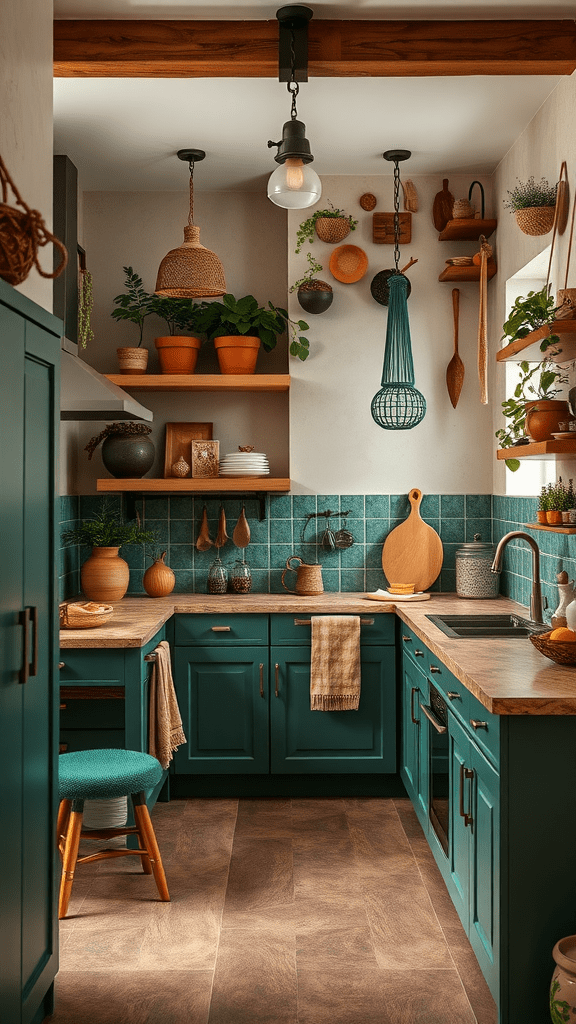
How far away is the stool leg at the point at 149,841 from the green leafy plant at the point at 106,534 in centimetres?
150

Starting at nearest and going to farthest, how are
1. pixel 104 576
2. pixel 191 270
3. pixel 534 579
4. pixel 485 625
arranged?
1. pixel 534 579
2. pixel 485 625
3. pixel 191 270
4. pixel 104 576

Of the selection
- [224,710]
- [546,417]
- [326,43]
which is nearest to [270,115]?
[326,43]

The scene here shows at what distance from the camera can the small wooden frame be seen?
186 inches

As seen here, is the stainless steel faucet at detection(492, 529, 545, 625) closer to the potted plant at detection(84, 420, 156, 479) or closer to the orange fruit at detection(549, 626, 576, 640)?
the orange fruit at detection(549, 626, 576, 640)

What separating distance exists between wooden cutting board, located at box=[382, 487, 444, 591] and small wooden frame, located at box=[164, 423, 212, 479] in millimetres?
1119

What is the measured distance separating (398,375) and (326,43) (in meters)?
1.71

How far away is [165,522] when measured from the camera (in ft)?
15.5

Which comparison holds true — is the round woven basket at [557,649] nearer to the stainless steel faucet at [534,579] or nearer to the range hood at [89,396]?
the stainless steel faucet at [534,579]

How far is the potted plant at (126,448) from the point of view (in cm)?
445

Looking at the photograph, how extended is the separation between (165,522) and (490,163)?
2426 millimetres

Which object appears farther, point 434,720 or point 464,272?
point 464,272

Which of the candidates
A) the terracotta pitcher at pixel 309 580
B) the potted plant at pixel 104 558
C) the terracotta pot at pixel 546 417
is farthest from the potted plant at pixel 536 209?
the potted plant at pixel 104 558

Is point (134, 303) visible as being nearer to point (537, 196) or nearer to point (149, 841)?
point (537, 196)

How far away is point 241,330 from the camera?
4469mm
